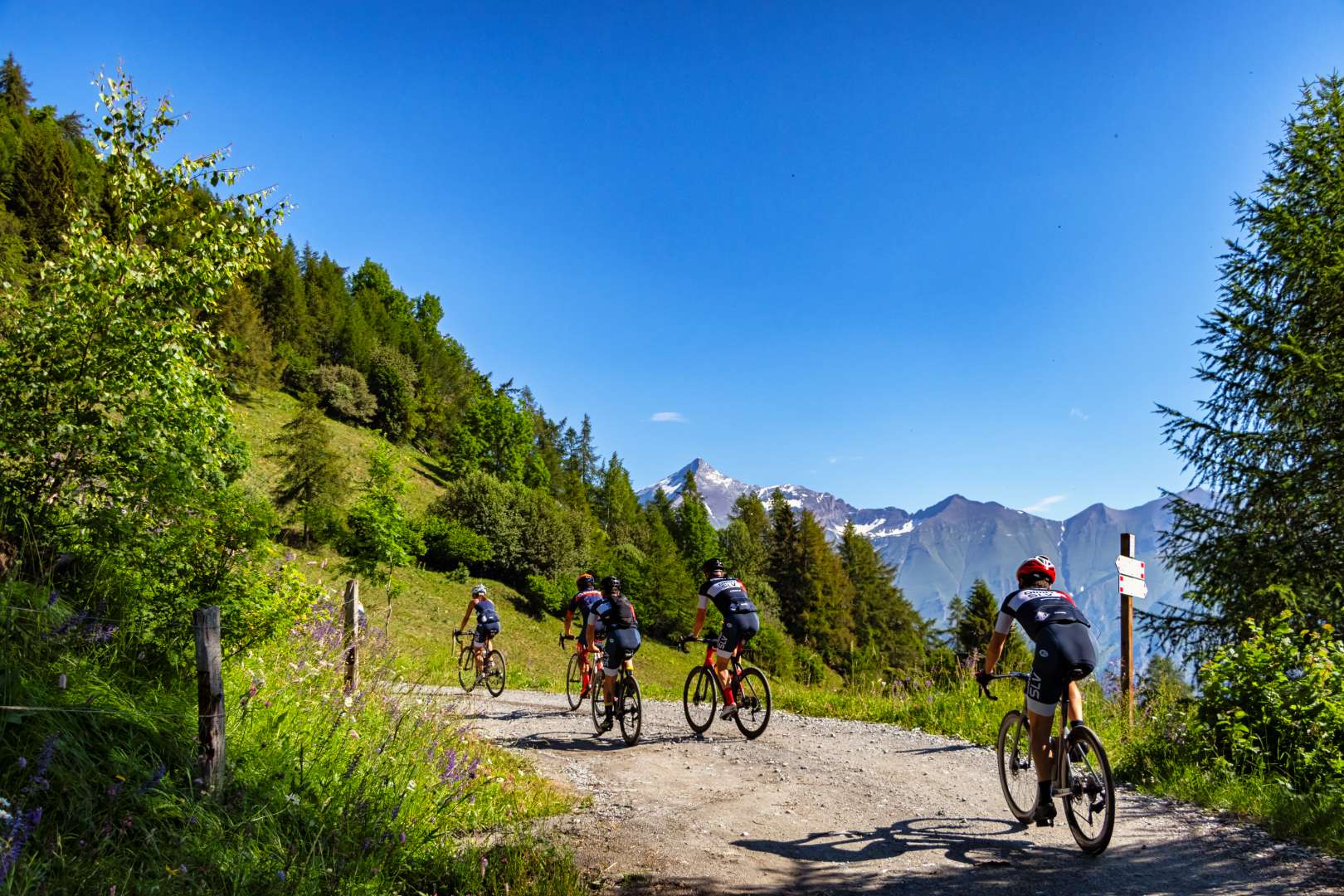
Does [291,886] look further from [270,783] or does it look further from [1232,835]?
[1232,835]

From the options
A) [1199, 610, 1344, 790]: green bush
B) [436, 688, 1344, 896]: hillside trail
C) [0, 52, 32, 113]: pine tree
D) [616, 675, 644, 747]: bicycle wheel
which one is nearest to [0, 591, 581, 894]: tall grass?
[436, 688, 1344, 896]: hillside trail

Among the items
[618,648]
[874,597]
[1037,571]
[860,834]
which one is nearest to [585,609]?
[618,648]

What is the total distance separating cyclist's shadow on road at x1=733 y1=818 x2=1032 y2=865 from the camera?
209 inches

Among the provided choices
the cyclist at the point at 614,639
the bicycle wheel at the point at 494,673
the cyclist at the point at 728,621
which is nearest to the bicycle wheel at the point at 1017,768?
the cyclist at the point at 728,621

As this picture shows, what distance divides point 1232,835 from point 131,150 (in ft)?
40.8

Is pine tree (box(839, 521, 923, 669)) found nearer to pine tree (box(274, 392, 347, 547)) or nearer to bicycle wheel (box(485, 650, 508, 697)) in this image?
pine tree (box(274, 392, 347, 547))

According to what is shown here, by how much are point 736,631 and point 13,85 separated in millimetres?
105047

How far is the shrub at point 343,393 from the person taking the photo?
63375mm

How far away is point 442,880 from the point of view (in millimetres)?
4375

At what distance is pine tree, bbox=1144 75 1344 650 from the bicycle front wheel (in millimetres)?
12867

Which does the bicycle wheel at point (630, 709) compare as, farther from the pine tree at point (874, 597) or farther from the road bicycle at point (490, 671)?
the pine tree at point (874, 597)

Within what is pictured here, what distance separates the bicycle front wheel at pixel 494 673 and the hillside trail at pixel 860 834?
6.71 meters

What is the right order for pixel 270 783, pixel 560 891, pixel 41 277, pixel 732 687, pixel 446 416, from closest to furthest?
pixel 560 891, pixel 270 783, pixel 41 277, pixel 732 687, pixel 446 416

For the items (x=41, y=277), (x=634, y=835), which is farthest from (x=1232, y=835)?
(x=41, y=277)
